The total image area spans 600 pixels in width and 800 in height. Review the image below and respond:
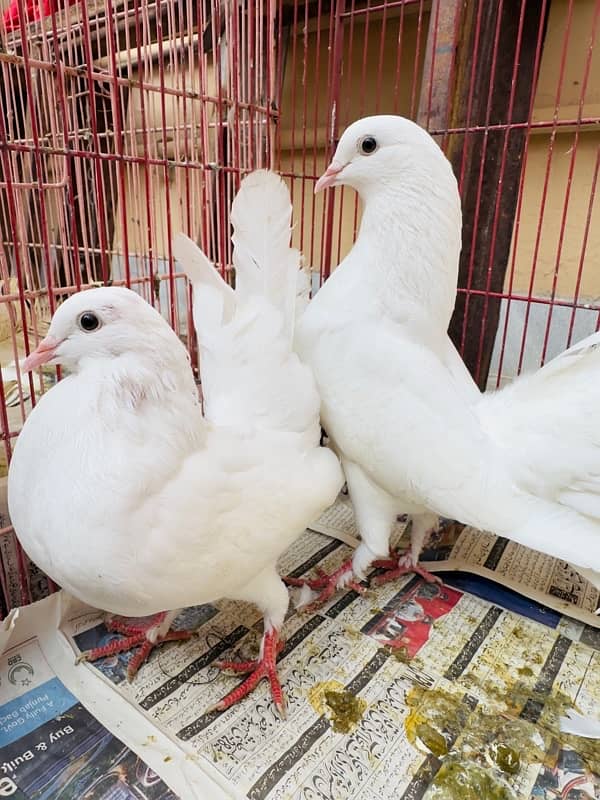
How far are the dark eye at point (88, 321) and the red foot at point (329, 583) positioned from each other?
0.78m

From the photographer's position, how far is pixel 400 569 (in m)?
1.33

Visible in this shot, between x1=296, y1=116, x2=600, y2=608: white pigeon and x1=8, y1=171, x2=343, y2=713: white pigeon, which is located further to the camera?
x1=296, y1=116, x2=600, y2=608: white pigeon

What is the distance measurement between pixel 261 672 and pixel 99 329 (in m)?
0.68

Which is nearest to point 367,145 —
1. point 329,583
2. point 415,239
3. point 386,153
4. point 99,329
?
point 386,153

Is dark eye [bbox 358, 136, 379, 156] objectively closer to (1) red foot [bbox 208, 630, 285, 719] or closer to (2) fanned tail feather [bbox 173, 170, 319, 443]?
(2) fanned tail feather [bbox 173, 170, 319, 443]

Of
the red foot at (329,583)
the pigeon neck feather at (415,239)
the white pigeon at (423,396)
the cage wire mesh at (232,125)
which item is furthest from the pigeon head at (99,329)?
the red foot at (329,583)

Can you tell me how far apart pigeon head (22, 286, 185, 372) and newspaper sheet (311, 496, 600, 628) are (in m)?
0.90

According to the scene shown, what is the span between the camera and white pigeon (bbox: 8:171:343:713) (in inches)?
29.2

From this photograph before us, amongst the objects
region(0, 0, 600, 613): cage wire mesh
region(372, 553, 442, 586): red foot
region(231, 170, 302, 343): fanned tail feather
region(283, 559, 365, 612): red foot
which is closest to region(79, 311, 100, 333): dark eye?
region(0, 0, 600, 613): cage wire mesh

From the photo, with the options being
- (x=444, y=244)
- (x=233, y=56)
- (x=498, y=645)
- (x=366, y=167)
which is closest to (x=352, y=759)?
(x=498, y=645)

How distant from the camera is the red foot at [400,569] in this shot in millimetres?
1311

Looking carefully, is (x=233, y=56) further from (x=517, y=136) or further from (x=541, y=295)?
(x=541, y=295)

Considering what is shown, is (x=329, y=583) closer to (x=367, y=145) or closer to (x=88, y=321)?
(x=88, y=321)

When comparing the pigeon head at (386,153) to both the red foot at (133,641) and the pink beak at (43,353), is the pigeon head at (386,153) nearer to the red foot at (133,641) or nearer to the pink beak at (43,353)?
the pink beak at (43,353)
